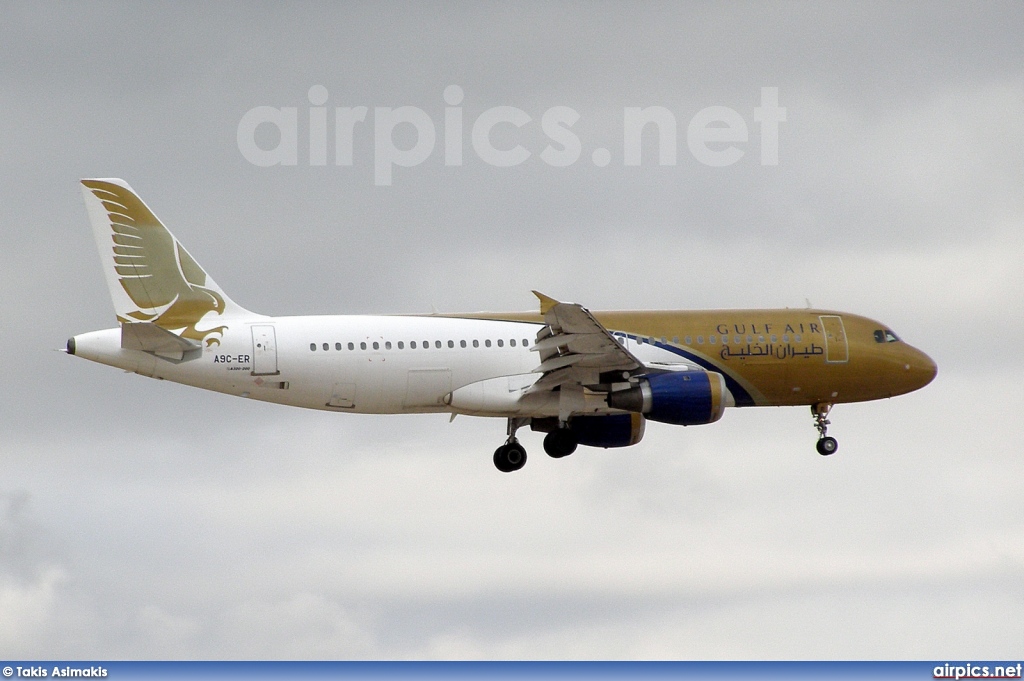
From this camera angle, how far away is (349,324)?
49062 mm

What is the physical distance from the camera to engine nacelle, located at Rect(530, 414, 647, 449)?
54250mm

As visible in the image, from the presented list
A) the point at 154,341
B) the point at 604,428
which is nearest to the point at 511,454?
the point at 604,428

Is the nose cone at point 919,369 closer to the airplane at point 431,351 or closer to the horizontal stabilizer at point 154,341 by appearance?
the airplane at point 431,351

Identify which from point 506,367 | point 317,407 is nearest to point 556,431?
point 506,367

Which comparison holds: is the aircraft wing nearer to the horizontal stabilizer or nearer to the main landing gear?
the main landing gear

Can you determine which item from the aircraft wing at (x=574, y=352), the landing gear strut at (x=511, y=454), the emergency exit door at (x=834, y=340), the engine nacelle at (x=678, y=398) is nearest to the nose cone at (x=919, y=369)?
the emergency exit door at (x=834, y=340)

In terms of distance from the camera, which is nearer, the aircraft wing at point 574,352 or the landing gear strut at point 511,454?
the aircraft wing at point 574,352

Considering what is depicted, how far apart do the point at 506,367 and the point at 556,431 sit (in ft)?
17.6

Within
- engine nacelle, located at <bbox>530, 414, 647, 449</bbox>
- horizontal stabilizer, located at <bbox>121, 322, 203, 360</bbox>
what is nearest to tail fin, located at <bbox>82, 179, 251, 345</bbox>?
horizontal stabilizer, located at <bbox>121, 322, 203, 360</bbox>

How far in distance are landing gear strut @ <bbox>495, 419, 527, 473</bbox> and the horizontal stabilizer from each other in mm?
12391

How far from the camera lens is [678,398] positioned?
4784cm

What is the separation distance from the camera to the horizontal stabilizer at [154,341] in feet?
151

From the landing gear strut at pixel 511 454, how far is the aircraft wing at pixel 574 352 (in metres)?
4.43

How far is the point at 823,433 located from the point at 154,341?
2457 cm
